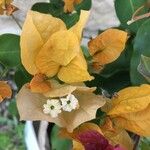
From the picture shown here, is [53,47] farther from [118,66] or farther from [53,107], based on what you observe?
[118,66]

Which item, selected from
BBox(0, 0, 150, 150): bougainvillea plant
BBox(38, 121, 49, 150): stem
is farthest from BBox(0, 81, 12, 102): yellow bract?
BBox(38, 121, 49, 150): stem

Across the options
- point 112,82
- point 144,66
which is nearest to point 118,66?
point 112,82

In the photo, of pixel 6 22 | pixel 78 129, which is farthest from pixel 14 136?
pixel 78 129

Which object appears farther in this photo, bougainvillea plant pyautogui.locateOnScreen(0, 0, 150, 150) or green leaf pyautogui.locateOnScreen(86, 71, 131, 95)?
green leaf pyautogui.locateOnScreen(86, 71, 131, 95)

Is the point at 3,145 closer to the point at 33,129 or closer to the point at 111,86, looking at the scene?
the point at 33,129

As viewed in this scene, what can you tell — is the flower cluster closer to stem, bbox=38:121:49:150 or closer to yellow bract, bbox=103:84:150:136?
yellow bract, bbox=103:84:150:136
